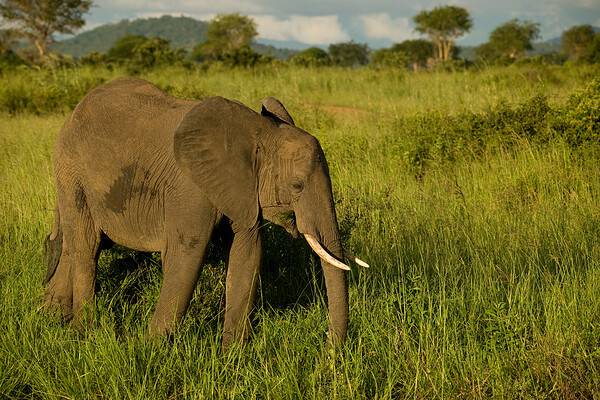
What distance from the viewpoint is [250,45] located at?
59.7 meters

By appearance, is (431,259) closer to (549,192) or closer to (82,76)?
(549,192)

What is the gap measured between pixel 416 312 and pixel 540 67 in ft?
44.5

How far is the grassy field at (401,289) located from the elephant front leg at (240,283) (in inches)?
5.0

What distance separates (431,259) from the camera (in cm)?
476

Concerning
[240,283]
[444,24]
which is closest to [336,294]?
[240,283]

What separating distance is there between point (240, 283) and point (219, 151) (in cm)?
67

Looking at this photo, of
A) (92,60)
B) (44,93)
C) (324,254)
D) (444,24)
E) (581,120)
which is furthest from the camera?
(444,24)

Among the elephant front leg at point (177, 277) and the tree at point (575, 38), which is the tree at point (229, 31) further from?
the elephant front leg at point (177, 277)

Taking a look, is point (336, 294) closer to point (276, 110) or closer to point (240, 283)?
point (240, 283)

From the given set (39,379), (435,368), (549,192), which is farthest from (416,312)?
(549,192)

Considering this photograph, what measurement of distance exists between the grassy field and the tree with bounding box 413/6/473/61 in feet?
144

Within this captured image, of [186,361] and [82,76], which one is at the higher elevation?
[82,76]

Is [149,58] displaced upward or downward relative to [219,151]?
upward

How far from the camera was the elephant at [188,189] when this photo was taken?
3.35m
